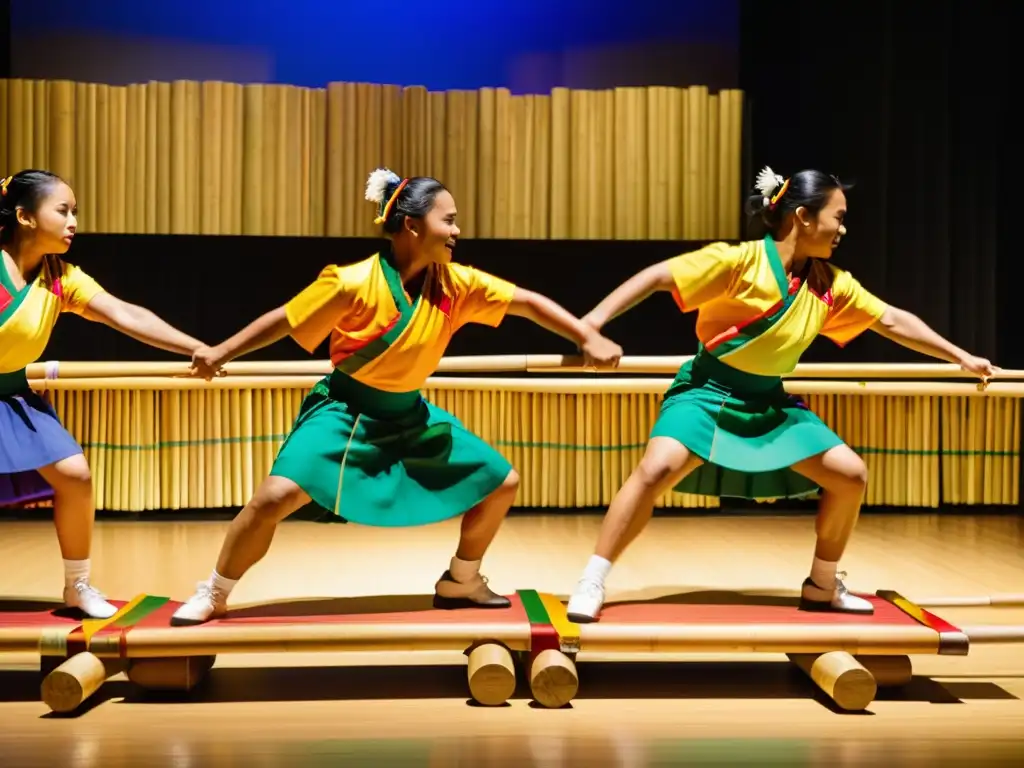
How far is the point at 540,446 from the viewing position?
15.0ft

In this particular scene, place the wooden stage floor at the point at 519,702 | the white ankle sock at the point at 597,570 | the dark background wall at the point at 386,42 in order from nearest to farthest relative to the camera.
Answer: the wooden stage floor at the point at 519,702
the white ankle sock at the point at 597,570
the dark background wall at the point at 386,42

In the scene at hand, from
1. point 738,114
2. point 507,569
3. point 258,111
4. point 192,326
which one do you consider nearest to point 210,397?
point 192,326

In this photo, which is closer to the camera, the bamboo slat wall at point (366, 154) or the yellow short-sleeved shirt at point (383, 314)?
the yellow short-sleeved shirt at point (383, 314)

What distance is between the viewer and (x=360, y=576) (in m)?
3.42

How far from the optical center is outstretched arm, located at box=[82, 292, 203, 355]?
97.8 inches

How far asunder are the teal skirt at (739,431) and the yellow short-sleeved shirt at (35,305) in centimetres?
Answer: 137

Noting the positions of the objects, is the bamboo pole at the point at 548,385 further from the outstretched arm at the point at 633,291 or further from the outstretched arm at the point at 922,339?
the outstretched arm at the point at 633,291

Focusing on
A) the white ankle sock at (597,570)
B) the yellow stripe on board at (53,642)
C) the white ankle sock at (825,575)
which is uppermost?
the white ankle sock at (597,570)

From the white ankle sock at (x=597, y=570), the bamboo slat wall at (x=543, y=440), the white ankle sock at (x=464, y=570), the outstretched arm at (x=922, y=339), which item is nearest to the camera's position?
the white ankle sock at (x=597, y=570)

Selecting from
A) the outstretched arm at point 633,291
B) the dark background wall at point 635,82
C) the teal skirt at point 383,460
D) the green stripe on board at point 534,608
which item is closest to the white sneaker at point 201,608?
the teal skirt at point 383,460

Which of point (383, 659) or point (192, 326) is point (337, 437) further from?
point (192, 326)

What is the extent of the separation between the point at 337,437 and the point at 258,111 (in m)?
2.35

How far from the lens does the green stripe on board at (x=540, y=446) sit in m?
4.41

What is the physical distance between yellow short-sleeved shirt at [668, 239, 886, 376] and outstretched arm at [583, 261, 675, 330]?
22 millimetres
